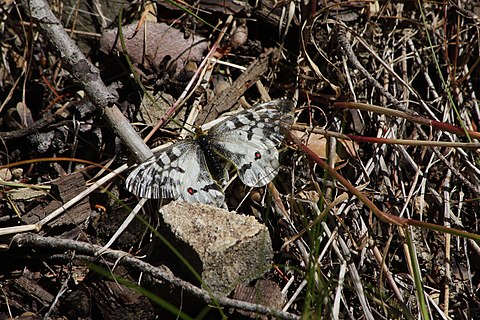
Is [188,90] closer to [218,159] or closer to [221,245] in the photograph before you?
[218,159]

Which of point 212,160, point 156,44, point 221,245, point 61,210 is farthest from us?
point 156,44

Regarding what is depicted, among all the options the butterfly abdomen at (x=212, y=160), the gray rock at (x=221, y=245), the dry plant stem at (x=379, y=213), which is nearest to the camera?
the dry plant stem at (x=379, y=213)

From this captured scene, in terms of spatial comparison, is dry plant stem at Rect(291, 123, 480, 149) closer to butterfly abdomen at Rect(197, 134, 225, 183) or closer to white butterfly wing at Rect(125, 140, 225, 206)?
butterfly abdomen at Rect(197, 134, 225, 183)

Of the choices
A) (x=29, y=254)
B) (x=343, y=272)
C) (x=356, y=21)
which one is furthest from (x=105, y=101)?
(x=356, y=21)

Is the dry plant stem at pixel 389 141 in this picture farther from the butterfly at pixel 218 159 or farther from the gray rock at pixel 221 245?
the gray rock at pixel 221 245

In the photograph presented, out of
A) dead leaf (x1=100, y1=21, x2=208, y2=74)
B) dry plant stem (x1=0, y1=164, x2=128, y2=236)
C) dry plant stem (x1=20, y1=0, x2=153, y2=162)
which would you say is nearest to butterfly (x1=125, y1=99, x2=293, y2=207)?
dry plant stem (x1=20, y1=0, x2=153, y2=162)

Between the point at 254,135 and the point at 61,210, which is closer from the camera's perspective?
the point at 61,210

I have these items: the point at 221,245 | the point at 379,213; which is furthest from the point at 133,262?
the point at 379,213

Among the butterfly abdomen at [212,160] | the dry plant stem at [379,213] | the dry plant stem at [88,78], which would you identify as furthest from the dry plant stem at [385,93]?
the dry plant stem at [88,78]

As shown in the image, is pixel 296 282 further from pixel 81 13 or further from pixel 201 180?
pixel 81 13
